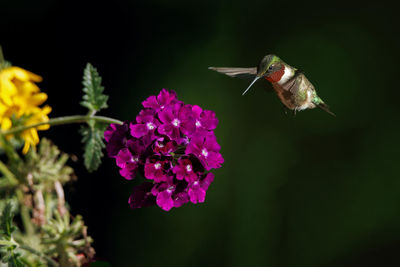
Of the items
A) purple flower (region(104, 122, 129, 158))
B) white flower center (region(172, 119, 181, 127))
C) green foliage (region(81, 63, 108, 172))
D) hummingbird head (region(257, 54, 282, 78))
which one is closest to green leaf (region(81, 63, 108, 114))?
green foliage (region(81, 63, 108, 172))

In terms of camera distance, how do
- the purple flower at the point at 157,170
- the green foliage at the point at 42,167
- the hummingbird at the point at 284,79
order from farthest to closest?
the green foliage at the point at 42,167
the hummingbird at the point at 284,79
the purple flower at the point at 157,170

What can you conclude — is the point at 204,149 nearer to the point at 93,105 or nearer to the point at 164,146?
the point at 164,146

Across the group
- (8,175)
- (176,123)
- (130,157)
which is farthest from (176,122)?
(8,175)

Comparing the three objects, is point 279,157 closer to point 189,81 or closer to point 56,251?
point 189,81

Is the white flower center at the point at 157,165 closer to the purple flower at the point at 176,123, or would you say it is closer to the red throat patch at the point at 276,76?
the purple flower at the point at 176,123

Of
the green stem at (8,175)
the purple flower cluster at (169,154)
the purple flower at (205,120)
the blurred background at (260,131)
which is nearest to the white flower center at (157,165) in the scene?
the purple flower cluster at (169,154)

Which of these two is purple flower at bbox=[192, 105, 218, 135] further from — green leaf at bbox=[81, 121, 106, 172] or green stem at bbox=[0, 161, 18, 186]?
green stem at bbox=[0, 161, 18, 186]

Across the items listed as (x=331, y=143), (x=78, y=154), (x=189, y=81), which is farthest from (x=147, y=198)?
(x=331, y=143)
